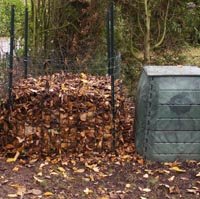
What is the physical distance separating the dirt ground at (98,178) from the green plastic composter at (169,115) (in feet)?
0.42

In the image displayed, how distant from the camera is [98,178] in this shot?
4355mm

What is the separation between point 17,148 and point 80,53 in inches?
113

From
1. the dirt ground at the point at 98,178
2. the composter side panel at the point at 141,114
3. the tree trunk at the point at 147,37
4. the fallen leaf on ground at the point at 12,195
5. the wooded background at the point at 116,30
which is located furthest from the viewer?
the tree trunk at the point at 147,37

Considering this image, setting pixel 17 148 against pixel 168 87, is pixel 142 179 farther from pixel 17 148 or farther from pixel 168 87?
pixel 17 148

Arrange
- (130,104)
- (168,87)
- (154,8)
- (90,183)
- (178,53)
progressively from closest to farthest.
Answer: (90,183) → (168,87) → (130,104) → (154,8) → (178,53)

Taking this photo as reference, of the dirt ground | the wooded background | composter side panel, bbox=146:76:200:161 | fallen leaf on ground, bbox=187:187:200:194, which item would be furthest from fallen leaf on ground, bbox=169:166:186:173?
the wooded background

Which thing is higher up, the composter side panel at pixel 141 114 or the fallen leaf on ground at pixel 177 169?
the composter side panel at pixel 141 114

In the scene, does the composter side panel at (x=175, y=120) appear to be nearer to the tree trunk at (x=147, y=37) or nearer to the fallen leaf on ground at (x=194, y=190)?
the fallen leaf on ground at (x=194, y=190)

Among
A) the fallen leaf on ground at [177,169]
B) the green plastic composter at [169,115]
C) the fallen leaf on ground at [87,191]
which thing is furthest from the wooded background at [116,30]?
the fallen leaf on ground at [87,191]

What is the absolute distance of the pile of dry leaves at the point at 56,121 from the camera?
477 centimetres

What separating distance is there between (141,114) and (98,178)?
0.82m

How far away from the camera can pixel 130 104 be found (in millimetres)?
5719

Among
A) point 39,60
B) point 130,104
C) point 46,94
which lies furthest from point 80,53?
point 46,94

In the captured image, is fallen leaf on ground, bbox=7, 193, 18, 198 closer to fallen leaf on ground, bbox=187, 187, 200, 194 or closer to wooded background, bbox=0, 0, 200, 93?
fallen leaf on ground, bbox=187, 187, 200, 194
